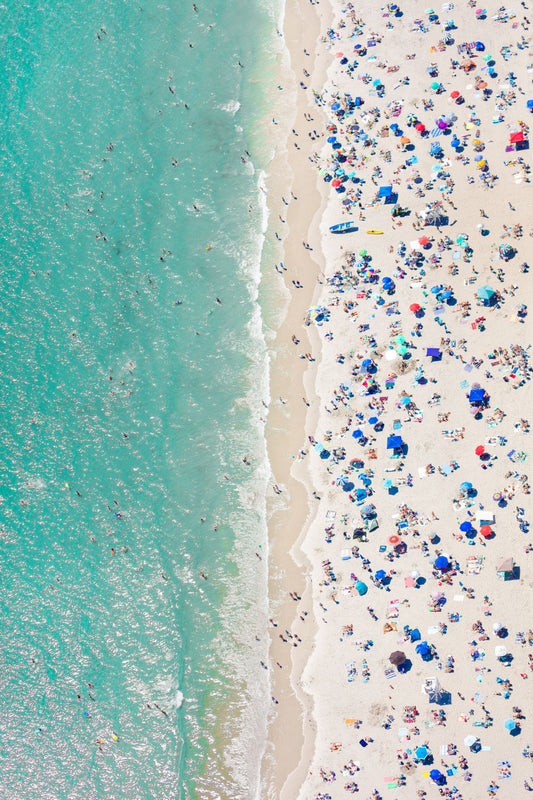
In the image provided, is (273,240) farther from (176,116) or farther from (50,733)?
(50,733)

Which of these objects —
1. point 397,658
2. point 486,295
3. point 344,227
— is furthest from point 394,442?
point 344,227

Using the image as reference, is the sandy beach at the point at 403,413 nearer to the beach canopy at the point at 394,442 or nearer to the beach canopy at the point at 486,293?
the beach canopy at the point at 486,293

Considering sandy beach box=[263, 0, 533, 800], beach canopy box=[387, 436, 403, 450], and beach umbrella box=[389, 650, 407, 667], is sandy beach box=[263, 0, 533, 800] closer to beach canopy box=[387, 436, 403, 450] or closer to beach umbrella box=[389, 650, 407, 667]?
beach umbrella box=[389, 650, 407, 667]

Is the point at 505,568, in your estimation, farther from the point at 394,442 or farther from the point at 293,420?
the point at 293,420

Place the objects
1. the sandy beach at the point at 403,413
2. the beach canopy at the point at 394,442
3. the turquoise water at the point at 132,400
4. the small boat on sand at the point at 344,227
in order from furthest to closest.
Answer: the small boat on sand at the point at 344,227, the beach canopy at the point at 394,442, the turquoise water at the point at 132,400, the sandy beach at the point at 403,413

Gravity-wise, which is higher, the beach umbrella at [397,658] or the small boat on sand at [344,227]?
the small boat on sand at [344,227]

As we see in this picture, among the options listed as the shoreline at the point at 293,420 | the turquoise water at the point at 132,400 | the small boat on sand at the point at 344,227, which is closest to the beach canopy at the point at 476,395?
the shoreline at the point at 293,420
